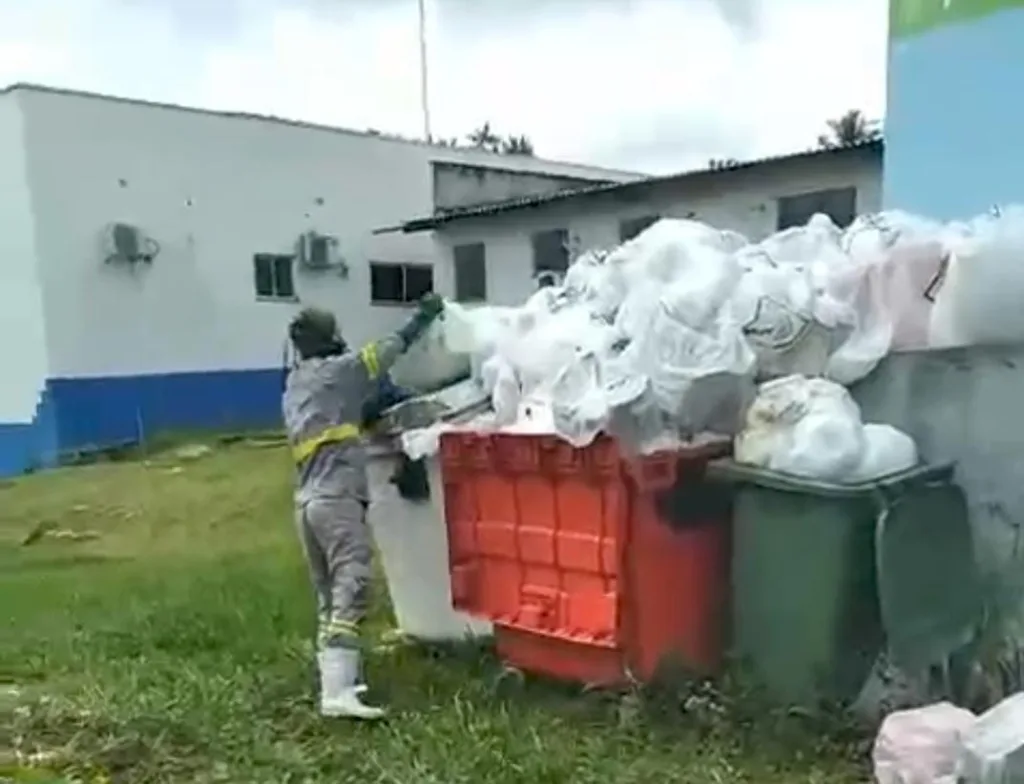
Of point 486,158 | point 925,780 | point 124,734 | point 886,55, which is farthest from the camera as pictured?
point 486,158

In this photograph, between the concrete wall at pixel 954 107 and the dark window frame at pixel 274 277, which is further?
the dark window frame at pixel 274 277

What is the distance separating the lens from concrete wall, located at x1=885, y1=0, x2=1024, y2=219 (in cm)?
791

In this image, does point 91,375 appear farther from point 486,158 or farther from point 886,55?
point 886,55

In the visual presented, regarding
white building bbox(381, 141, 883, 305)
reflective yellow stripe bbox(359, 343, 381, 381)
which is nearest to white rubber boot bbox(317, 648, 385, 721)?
reflective yellow stripe bbox(359, 343, 381, 381)

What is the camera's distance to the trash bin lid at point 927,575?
425 cm

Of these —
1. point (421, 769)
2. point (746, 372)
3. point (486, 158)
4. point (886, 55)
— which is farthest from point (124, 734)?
point (486, 158)

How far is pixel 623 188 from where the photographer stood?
17453 millimetres

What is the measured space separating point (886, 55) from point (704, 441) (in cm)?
553

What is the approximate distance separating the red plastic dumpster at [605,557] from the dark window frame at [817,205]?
10772 millimetres

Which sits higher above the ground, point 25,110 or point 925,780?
point 25,110

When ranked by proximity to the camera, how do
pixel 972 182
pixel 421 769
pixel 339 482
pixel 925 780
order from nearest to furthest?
pixel 925 780
pixel 421 769
pixel 339 482
pixel 972 182

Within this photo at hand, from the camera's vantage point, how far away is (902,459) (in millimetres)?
4441

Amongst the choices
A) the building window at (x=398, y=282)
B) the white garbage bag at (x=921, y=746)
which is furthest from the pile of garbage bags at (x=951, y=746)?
the building window at (x=398, y=282)

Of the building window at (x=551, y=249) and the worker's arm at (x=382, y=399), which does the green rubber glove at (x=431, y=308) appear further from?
the building window at (x=551, y=249)
